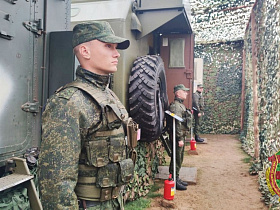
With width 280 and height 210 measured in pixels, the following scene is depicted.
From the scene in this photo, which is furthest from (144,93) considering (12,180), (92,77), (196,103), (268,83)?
(196,103)

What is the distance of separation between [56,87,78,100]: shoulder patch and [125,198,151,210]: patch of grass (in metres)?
2.76

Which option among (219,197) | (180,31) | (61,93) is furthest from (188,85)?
(61,93)

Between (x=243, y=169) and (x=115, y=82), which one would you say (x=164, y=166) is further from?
(x=115, y=82)

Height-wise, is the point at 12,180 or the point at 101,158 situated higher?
the point at 101,158

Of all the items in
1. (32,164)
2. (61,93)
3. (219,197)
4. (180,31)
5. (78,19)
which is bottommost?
(219,197)

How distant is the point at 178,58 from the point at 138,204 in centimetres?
285

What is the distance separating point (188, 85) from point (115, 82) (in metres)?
2.54

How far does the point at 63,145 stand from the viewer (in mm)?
1366

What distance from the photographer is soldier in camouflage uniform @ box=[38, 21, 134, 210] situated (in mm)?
1352

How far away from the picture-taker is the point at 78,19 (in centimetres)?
349

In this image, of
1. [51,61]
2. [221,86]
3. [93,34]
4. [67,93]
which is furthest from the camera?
[221,86]

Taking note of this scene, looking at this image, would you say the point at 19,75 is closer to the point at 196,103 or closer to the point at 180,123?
the point at 180,123

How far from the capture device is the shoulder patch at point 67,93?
1446 mm

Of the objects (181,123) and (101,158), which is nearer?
(101,158)
